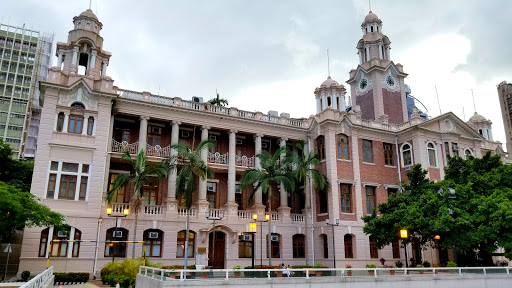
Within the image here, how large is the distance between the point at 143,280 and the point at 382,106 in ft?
97.5

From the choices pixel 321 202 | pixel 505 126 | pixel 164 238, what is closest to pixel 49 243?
pixel 164 238

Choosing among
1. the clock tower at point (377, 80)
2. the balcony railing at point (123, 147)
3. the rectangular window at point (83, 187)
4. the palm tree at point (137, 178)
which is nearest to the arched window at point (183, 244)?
the palm tree at point (137, 178)

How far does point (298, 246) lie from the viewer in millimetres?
34781

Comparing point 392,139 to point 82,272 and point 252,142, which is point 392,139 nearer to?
point 252,142

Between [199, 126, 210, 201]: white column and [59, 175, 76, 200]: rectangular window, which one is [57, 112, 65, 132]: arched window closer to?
[59, 175, 76, 200]: rectangular window

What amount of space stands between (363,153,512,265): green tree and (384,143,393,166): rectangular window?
943 cm

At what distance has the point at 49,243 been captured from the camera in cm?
2611

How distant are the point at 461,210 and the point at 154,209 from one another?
20.6 metres

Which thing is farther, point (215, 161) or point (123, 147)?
point (215, 161)

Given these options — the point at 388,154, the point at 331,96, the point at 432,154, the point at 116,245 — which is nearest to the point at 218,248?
the point at 116,245

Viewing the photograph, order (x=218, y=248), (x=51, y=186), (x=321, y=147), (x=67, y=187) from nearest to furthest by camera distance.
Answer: (x=51, y=186) < (x=67, y=187) < (x=218, y=248) < (x=321, y=147)

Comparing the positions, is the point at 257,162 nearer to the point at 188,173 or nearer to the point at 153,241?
the point at 188,173

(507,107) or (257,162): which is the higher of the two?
(507,107)

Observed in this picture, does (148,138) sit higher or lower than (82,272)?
higher
